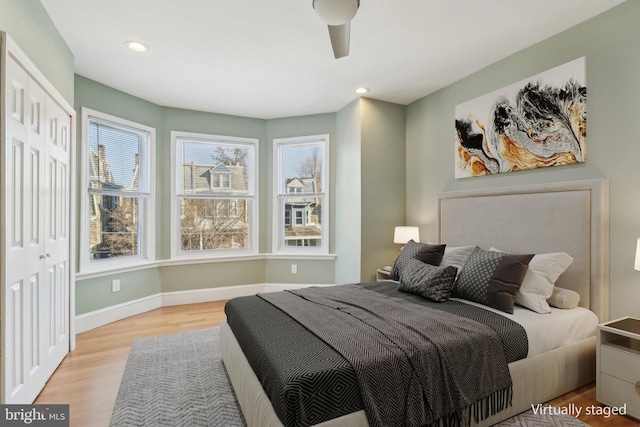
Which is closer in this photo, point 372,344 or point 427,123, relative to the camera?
point 372,344

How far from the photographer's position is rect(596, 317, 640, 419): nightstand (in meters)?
1.91

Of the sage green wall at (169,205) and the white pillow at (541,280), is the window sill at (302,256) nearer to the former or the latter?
the sage green wall at (169,205)

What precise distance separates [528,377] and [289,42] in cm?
296

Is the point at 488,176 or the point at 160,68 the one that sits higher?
the point at 160,68

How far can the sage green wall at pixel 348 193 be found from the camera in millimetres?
4082

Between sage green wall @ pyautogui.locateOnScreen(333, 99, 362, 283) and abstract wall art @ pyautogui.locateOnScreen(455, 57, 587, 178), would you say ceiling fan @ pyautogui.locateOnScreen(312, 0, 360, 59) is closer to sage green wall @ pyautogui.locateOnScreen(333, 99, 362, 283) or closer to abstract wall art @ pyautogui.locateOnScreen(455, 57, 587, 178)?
abstract wall art @ pyautogui.locateOnScreen(455, 57, 587, 178)

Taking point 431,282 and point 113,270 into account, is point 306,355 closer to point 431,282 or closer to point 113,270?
point 431,282

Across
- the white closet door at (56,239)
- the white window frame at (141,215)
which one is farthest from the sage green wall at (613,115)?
the white window frame at (141,215)

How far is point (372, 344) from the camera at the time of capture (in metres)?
1.69

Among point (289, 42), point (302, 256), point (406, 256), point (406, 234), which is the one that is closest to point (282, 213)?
point (302, 256)

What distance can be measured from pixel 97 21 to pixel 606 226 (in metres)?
4.05

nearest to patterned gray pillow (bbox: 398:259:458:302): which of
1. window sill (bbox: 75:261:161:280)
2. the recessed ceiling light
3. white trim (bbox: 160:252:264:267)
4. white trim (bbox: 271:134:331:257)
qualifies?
white trim (bbox: 271:134:331:257)

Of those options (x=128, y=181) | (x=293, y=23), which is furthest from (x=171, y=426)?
(x=128, y=181)

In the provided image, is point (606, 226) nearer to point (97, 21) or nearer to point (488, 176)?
point (488, 176)
